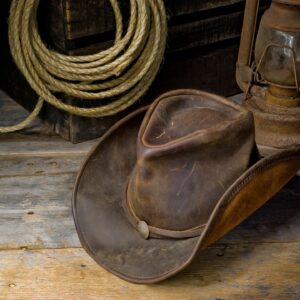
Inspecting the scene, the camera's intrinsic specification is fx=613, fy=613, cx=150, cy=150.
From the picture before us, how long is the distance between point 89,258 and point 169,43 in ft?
2.86

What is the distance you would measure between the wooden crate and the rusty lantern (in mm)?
110

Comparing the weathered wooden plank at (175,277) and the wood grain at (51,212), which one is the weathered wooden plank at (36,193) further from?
Answer: the weathered wooden plank at (175,277)

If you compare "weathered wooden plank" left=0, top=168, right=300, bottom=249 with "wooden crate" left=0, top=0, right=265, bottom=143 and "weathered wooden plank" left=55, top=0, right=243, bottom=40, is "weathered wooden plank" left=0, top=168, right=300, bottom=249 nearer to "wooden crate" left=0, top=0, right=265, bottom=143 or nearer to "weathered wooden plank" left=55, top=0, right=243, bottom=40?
"wooden crate" left=0, top=0, right=265, bottom=143

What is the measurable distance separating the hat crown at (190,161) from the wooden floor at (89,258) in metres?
0.15

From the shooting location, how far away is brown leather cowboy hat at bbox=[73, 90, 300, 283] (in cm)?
132

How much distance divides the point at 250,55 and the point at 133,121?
73 centimetres

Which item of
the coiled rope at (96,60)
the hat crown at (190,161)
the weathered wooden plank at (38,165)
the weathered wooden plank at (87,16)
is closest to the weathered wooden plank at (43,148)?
the weathered wooden plank at (38,165)

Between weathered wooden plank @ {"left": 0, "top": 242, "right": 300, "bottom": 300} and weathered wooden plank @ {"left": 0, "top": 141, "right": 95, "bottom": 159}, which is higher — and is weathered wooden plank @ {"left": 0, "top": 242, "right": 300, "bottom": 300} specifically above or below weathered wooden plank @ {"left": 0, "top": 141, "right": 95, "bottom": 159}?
above

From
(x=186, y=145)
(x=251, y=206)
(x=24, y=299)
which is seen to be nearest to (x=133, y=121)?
(x=186, y=145)

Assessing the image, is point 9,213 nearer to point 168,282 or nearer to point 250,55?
point 168,282

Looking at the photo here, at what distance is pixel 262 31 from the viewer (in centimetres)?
199

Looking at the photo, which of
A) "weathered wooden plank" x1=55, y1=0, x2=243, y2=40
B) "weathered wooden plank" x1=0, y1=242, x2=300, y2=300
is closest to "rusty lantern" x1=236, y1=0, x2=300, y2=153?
"weathered wooden plank" x1=55, y1=0, x2=243, y2=40

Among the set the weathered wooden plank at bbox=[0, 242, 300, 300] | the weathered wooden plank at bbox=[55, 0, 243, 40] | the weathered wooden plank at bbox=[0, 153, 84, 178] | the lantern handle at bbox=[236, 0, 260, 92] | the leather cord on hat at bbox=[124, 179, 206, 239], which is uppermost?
the weathered wooden plank at bbox=[55, 0, 243, 40]

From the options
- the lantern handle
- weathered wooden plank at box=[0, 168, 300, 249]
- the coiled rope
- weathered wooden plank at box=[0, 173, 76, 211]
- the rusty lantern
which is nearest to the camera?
weathered wooden plank at box=[0, 168, 300, 249]
